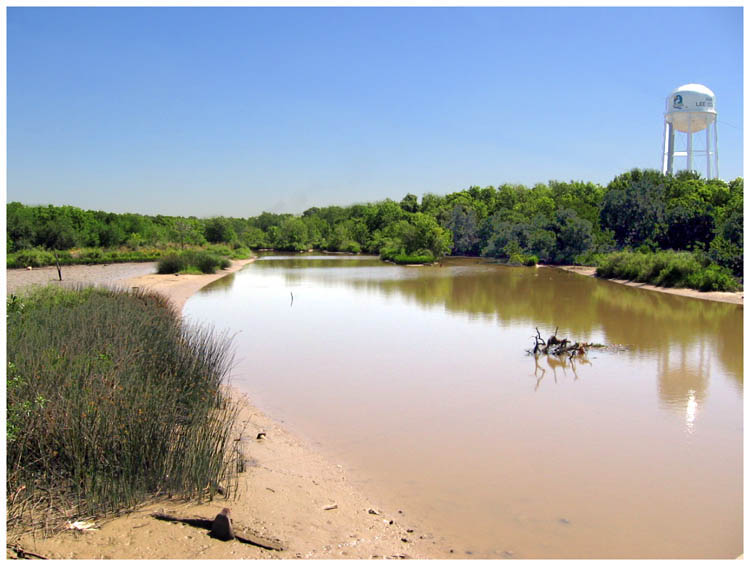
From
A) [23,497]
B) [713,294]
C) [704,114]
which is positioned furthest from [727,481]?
[704,114]

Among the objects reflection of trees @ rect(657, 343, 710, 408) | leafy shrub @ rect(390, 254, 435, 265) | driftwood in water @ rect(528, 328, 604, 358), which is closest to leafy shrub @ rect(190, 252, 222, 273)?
leafy shrub @ rect(390, 254, 435, 265)

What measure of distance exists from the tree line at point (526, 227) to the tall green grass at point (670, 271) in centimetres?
82

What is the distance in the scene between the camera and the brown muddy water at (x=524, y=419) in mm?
5633

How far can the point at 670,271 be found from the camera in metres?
27.6

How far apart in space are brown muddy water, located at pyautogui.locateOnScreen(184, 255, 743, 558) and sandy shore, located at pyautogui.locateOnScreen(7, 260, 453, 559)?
1.15 feet

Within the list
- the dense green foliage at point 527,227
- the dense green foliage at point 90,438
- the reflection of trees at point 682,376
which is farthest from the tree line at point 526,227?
the dense green foliage at point 90,438

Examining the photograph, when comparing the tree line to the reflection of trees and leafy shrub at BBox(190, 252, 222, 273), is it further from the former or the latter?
leafy shrub at BBox(190, 252, 222, 273)

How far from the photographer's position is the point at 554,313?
66.5 ft

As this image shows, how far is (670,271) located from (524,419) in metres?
22.2

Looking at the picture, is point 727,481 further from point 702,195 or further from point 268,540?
point 702,195

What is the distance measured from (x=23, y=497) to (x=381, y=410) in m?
5.57

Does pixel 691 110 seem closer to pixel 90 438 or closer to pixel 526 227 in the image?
Answer: pixel 526 227

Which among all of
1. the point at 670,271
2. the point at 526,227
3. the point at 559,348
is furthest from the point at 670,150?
the point at 559,348

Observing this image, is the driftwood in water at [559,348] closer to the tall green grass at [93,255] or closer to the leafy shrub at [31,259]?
the tall green grass at [93,255]
